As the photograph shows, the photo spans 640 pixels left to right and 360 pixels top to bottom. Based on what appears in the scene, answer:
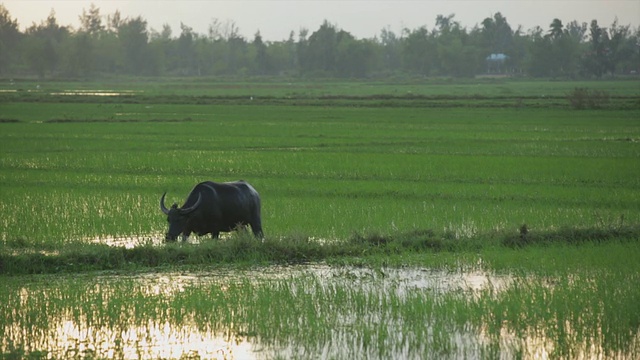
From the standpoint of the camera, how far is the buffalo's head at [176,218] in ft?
28.2

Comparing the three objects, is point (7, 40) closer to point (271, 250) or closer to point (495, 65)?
point (495, 65)

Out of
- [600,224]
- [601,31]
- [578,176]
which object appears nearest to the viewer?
[600,224]

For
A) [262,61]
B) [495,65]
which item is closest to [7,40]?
[262,61]

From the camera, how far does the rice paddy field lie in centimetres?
595

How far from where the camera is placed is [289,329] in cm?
612

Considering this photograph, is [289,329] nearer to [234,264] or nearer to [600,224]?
[234,264]

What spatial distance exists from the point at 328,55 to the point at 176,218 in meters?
80.7

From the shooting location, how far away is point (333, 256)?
8.61 m

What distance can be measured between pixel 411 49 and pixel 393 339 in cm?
9054

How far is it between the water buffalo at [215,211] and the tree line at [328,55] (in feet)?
251

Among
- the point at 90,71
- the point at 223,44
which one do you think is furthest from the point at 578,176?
the point at 223,44

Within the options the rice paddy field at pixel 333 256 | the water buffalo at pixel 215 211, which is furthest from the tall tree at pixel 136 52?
the water buffalo at pixel 215 211

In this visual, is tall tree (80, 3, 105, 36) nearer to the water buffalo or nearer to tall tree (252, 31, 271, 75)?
tall tree (252, 31, 271, 75)

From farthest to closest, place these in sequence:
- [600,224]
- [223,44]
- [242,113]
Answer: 1. [223,44]
2. [242,113]
3. [600,224]
